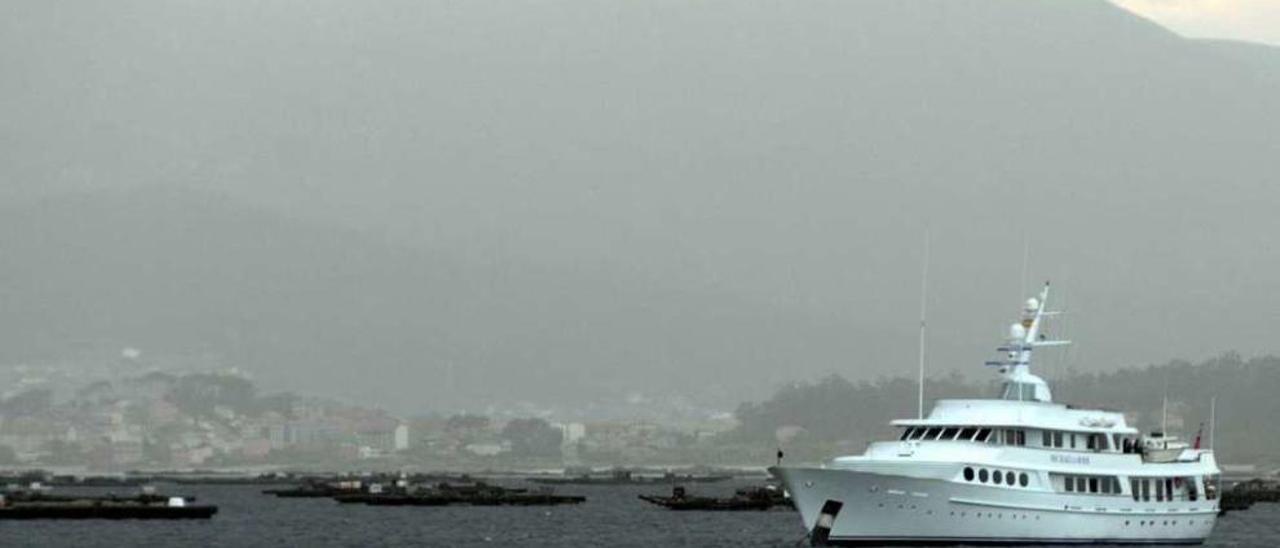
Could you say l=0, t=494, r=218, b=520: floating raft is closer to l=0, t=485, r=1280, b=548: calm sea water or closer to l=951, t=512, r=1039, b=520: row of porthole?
l=0, t=485, r=1280, b=548: calm sea water

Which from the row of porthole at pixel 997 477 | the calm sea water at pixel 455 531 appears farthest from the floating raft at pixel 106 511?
the row of porthole at pixel 997 477

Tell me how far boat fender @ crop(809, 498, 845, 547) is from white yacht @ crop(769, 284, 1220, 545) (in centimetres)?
4

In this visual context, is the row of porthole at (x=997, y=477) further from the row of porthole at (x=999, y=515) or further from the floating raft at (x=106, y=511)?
the floating raft at (x=106, y=511)

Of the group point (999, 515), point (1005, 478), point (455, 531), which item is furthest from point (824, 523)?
point (455, 531)

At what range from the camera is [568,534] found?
532ft

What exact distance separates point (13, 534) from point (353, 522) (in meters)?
29.8

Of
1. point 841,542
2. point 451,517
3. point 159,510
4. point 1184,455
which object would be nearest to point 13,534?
point 159,510

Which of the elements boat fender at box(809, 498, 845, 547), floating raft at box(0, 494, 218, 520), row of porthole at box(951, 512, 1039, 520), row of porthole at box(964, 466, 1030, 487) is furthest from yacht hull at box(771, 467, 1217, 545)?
floating raft at box(0, 494, 218, 520)

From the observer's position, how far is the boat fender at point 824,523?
4653 inches

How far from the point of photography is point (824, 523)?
119 m

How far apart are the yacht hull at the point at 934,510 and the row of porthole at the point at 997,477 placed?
1.23 feet

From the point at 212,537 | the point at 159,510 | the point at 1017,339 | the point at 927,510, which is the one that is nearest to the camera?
the point at 927,510

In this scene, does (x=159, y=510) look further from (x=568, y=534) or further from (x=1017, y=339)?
(x=1017, y=339)

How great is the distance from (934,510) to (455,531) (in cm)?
5425
